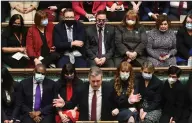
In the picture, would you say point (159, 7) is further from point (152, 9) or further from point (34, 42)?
point (34, 42)

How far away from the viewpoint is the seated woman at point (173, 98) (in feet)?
27.4

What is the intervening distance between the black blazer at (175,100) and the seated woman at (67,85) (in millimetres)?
1013

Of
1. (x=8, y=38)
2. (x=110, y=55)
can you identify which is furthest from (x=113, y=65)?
(x=8, y=38)

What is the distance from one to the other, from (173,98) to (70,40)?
4.96 feet

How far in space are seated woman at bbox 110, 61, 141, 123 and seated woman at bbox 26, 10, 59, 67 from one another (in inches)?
37.7

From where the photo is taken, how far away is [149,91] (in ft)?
27.7

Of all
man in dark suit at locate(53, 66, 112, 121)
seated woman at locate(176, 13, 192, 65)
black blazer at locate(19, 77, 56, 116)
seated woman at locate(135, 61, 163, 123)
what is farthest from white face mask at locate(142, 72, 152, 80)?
black blazer at locate(19, 77, 56, 116)

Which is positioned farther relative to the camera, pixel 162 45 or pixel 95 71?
pixel 162 45

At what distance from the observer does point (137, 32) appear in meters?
9.05

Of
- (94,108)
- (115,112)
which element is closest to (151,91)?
(115,112)

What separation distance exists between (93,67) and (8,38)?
51.8 inches

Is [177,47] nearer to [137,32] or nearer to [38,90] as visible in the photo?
[137,32]

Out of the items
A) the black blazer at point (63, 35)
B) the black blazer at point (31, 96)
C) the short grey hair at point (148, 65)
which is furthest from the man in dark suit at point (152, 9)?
the black blazer at point (31, 96)

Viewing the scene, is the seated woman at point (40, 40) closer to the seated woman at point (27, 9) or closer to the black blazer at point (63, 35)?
the black blazer at point (63, 35)
